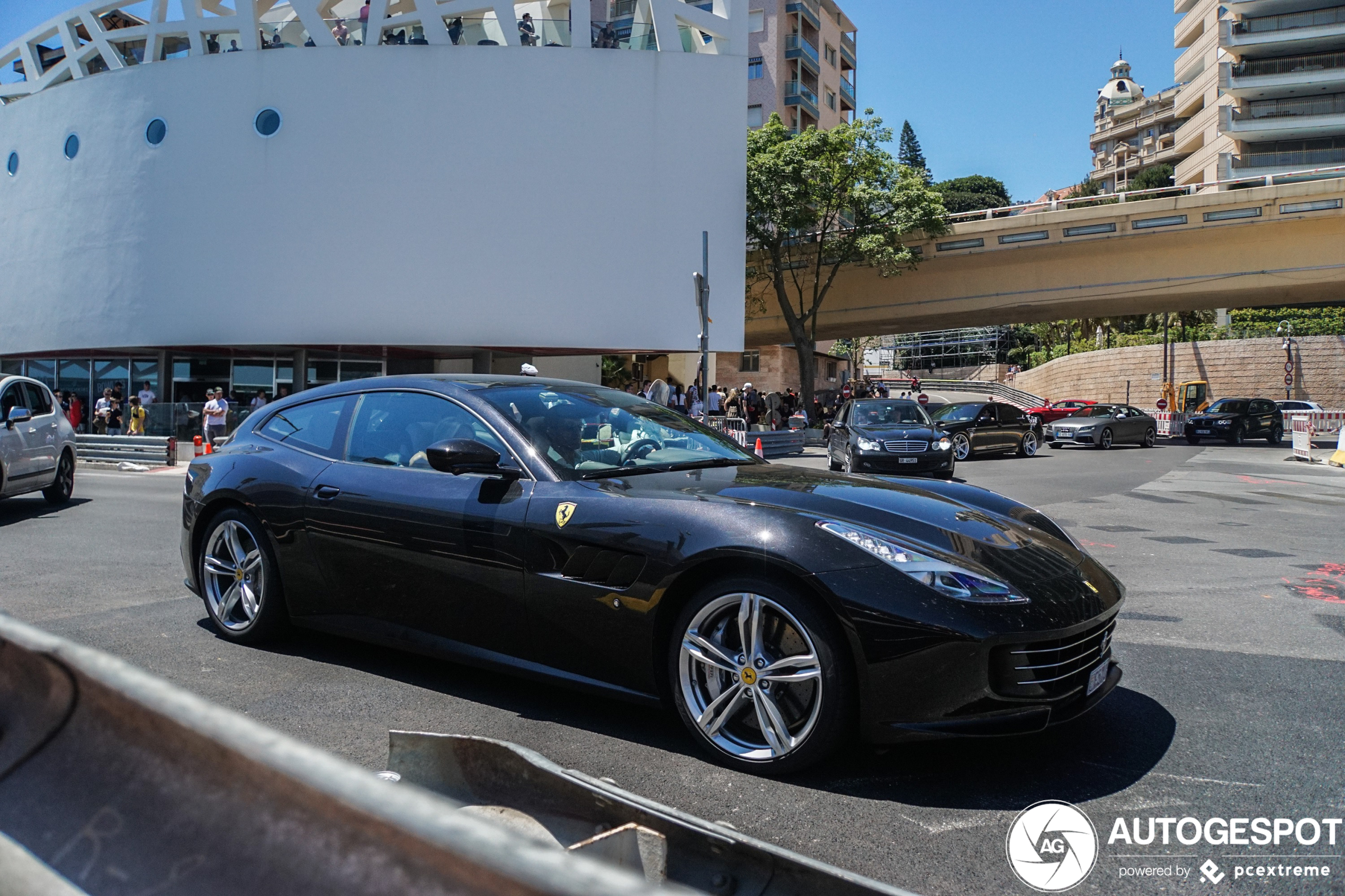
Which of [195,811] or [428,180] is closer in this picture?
[195,811]

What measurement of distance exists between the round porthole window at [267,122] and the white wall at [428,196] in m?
0.25

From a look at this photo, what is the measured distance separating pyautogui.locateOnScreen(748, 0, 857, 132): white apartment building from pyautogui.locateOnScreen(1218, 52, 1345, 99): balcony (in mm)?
25847

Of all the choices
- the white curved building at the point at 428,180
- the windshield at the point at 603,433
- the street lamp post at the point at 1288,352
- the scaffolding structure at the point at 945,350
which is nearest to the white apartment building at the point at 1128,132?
the scaffolding structure at the point at 945,350

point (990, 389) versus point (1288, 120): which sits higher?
point (1288, 120)

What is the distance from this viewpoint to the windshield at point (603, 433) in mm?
3988

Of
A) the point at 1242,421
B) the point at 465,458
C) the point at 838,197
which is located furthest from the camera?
the point at 838,197

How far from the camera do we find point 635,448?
4234 mm

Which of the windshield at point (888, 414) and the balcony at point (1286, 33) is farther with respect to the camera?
the balcony at point (1286, 33)

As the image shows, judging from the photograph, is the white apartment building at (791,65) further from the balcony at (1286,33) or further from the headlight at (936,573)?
the headlight at (936,573)

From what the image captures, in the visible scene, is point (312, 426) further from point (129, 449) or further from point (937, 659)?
point (129, 449)

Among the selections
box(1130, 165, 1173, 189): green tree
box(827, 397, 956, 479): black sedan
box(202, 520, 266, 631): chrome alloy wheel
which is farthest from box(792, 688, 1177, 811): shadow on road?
box(1130, 165, 1173, 189): green tree

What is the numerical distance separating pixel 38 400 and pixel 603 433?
9884 mm

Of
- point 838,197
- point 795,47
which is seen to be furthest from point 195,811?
point 795,47

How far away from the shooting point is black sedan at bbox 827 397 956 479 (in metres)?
15.9
